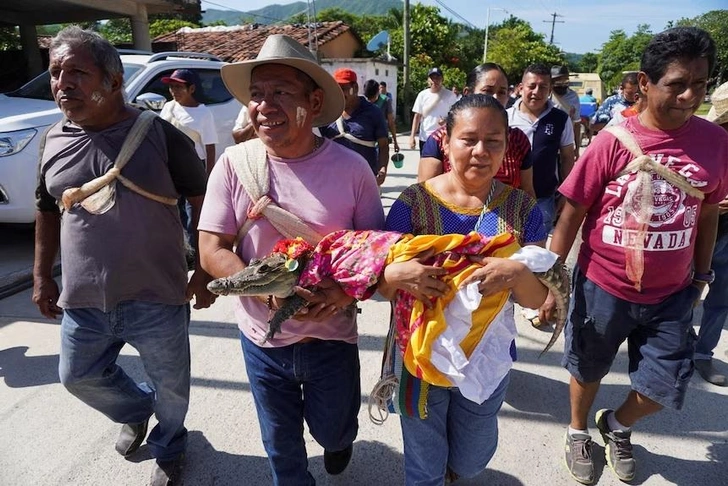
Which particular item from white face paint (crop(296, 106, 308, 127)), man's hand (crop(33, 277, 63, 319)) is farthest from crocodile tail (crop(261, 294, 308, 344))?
man's hand (crop(33, 277, 63, 319))

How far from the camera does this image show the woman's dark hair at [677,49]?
1.86 metres

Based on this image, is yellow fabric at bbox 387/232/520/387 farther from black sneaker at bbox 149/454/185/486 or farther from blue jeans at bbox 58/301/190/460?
black sneaker at bbox 149/454/185/486

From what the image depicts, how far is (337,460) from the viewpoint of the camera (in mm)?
2258

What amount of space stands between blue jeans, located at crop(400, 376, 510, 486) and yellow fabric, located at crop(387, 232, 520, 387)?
0.81ft

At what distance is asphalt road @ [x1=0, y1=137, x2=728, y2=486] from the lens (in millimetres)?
2346

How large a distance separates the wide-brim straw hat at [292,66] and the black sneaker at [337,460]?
4.80 feet

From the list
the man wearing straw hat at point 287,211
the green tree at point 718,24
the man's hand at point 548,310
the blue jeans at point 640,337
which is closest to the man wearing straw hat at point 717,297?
the blue jeans at point 640,337

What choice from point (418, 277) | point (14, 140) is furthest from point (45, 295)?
point (14, 140)

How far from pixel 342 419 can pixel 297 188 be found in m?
0.98

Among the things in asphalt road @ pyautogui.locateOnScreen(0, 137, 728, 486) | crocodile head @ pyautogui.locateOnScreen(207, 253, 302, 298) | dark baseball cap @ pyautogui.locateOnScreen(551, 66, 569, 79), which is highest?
dark baseball cap @ pyautogui.locateOnScreen(551, 66, 569, 79)

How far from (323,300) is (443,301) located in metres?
0.38

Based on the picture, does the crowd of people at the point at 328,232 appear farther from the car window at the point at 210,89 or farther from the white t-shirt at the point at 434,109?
the car window at the point at 210,89

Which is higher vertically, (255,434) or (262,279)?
(262,279)

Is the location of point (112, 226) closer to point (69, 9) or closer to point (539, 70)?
point (539, 70)
